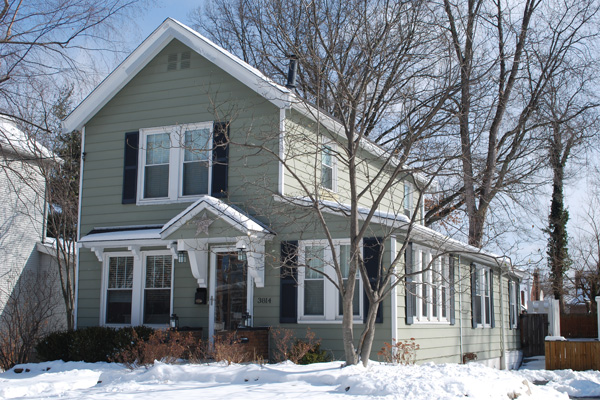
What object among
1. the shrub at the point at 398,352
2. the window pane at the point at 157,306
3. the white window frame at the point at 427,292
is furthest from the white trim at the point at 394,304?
the window pane at the point at 157,306

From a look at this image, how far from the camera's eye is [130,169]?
591 inches

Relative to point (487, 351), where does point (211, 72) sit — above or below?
above

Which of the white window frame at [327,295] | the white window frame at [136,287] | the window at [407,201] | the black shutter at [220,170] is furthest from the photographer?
the window at [407,201]

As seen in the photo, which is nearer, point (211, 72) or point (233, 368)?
point (233, 368)

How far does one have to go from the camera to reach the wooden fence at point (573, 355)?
15977 millimetres

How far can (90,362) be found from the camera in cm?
1309

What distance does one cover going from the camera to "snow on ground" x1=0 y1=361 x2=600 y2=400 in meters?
8.18

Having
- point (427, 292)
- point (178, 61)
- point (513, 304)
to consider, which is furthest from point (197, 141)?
point (513, 304)

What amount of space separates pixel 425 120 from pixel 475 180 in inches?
59.8

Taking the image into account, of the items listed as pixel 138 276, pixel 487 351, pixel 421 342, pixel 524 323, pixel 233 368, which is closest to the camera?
pixel 233 368

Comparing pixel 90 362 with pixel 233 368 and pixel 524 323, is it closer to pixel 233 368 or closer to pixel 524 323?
pixel 233 368

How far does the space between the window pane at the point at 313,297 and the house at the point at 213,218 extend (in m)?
0.03

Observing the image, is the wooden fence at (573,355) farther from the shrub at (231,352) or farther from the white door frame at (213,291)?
the shrub at (231,352)

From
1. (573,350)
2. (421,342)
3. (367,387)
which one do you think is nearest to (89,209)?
(421,342)
